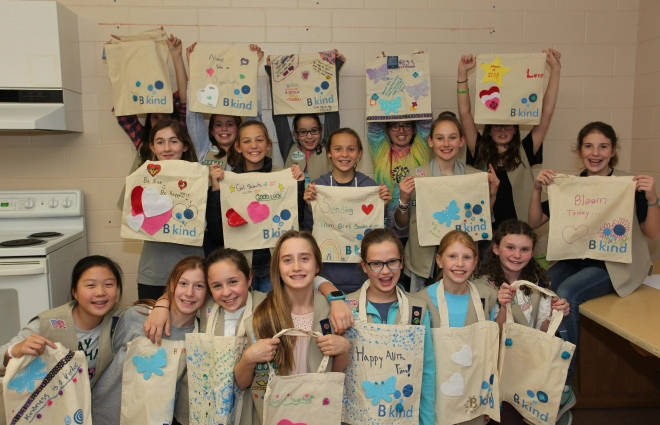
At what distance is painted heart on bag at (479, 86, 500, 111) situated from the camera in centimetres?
321

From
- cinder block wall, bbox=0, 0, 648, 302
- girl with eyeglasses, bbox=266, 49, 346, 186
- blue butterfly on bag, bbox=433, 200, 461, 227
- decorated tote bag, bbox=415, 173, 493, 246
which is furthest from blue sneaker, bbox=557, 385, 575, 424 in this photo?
cinder block wall, bbox=0, 0, 648, 302

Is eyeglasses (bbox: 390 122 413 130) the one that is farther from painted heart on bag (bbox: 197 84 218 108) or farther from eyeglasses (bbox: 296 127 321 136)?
painted heart on bag (bbox: 197 84 218 108)

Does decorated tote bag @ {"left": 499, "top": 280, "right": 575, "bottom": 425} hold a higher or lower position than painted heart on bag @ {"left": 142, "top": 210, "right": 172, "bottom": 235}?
lower

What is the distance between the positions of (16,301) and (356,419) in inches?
77.5

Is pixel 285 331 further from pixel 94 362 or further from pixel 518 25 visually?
pixel 518 25

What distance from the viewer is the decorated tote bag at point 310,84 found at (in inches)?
130

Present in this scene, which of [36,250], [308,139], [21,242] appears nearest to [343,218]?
[308,139]

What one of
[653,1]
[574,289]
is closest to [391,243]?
[574,289]

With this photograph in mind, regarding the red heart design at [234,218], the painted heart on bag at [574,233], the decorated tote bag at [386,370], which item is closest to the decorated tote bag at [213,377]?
the decorated tote bag at [386,370]

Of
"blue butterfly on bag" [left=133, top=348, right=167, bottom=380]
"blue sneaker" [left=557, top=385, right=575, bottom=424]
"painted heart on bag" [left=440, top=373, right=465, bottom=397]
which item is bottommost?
"blue sneaker" [left=557, top=385, right=575, bottom=424]

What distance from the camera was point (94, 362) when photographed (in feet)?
7.39

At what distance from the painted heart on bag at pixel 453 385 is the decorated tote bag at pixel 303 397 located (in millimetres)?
483

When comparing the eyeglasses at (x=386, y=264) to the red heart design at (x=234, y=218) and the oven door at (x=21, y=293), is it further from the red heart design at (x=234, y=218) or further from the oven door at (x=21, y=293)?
the oven door at (x=21, y=293)

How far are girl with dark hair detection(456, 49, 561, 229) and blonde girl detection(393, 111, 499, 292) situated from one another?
0.22 m
